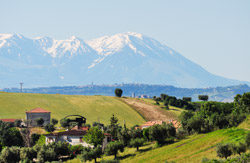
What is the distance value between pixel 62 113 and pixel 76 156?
86234 mm

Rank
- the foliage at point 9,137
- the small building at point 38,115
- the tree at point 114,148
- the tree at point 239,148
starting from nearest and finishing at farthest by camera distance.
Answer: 1. the tree at point 239,148
2. the tree at point 114,148
3. the foliage at point 9,137
4. the small building at point 38,115

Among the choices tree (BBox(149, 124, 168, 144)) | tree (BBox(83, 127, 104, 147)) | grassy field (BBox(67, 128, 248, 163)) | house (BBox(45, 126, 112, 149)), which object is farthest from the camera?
house (BBox(45, 126, 112, 149))

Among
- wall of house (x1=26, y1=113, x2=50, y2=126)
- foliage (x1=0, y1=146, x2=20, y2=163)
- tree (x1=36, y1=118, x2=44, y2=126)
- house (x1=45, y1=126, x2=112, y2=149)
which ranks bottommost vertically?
foliage (x1=0, y1=146, x2=20, y2=163)

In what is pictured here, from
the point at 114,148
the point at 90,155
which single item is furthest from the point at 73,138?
the point at 90,155

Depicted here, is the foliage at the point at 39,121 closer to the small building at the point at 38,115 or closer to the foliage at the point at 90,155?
the small building at the point at 38,115

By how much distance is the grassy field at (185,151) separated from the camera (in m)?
78.7

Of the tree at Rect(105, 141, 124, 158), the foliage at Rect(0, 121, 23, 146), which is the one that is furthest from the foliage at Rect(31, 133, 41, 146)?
the tree at Rect(105, 141, 124, 158)

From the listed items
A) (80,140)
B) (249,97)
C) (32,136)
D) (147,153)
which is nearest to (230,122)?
(249,97)

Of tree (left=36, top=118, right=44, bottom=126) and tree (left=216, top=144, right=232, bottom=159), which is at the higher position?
tree (left=216, top=144, right=232, bottom=159)

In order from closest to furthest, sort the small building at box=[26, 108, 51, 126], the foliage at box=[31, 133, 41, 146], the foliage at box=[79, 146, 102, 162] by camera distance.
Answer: the foliage at box=[79, 146, 102, 162] < the foliage at box=[31, 133, 41, 146] < the small building at box=[26, 108, 51, 126]

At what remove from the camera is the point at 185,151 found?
85.2 meters

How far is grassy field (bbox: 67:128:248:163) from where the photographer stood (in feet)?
258

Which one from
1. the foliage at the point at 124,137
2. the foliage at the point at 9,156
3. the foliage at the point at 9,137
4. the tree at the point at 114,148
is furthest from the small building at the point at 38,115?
the tree at the point at 114,148

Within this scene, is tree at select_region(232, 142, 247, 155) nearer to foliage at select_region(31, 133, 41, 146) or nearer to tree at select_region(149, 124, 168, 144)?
tree at select_region(149, 124, 168, 144)
